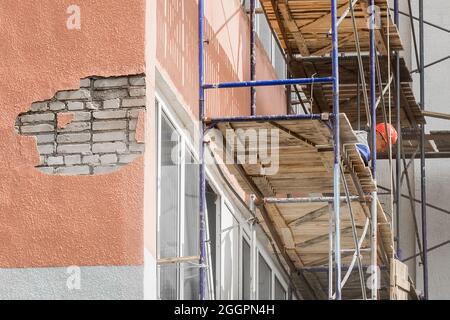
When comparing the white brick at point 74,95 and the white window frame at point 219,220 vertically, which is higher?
the white brick at point 74,95

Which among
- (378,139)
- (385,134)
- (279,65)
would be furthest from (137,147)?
(279,65)

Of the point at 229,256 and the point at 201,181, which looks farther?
the point at 229,256

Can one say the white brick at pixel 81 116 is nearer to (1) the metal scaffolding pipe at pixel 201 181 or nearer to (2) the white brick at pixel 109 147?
(2) the white brick at pixel 109 147

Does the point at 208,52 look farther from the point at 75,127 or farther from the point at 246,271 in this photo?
the point at 246,271

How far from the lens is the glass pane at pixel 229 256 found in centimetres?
1323

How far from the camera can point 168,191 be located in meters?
10.9

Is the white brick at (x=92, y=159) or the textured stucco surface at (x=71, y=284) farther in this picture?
the white brick at (x=92, y=159)

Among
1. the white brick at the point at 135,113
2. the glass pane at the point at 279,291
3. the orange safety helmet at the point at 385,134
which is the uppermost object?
the orange safety helmet at the point at 385,134

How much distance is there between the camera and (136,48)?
9695 mm

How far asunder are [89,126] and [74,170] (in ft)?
1.24

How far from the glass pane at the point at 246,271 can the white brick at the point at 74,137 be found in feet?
16.0

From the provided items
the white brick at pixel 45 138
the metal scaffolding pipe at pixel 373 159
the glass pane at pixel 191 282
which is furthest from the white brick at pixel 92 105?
the metal scaffolding pipe at pixel 373 159

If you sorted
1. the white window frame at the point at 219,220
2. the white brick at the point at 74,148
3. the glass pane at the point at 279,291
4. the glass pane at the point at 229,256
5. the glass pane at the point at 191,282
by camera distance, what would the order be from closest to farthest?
the white brick at the point at 74,148 < the white window frame at the point at 219,220 < the glass pane at the point at 191,282 < the glass pane at the point at 229,256 < the glass pane at the point at 279,291

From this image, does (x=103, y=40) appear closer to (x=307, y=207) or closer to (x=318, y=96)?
(x=307, y=207)
